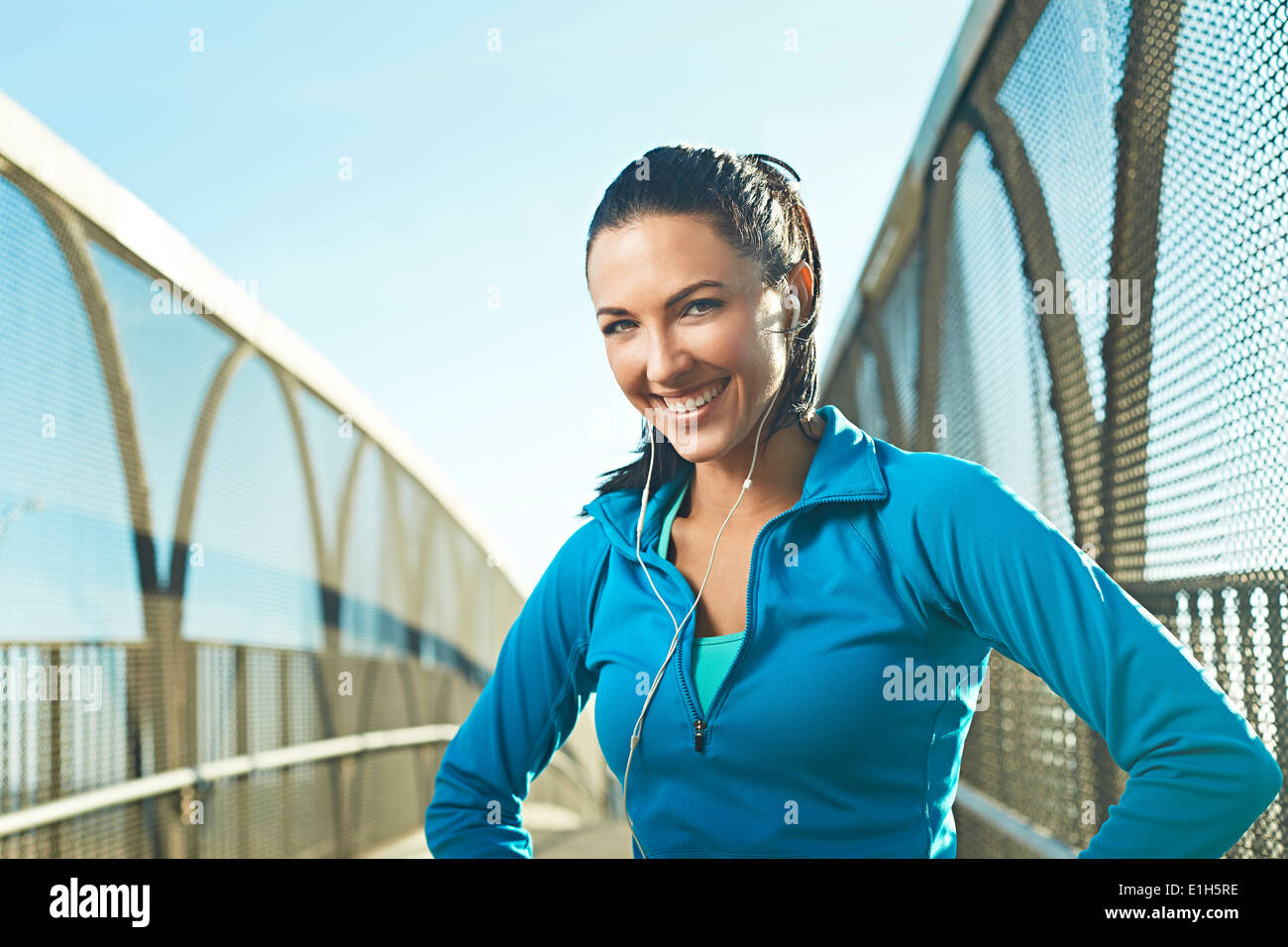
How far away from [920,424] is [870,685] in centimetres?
308

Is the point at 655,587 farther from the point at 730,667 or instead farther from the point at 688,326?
the point at 688,326

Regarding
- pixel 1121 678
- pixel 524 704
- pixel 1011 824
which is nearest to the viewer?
pixel 1121 678

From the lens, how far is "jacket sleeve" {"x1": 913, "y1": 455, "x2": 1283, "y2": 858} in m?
1.06

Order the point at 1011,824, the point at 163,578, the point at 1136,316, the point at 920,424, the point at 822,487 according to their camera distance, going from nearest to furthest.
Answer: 1. the point at 822,487
2. the point at 1136,316
3. the point at 1011,824
4. the point at 163,578
5. the point at 920,424

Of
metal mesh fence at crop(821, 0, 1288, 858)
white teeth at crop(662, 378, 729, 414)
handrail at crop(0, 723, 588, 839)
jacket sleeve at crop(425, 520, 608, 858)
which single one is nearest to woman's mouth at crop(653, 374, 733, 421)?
white teeth at crop(662, 378, 729, 414)

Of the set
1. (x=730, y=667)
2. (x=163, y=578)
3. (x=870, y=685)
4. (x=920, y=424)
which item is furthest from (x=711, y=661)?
(x=920, y=424)

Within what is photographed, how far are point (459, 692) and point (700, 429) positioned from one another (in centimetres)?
826

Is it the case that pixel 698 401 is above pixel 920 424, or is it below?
below

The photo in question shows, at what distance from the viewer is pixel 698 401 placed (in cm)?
140

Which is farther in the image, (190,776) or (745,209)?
(190,776)

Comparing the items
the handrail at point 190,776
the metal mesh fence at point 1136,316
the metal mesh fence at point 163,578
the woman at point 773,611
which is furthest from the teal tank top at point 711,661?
the metal mesh fence at point 163,578

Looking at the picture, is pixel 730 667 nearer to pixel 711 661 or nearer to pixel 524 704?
pixel 711 661

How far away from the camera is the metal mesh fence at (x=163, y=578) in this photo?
9.19 ft

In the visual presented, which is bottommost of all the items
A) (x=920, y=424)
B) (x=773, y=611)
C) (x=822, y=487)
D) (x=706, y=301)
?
(x=773, y=611)
